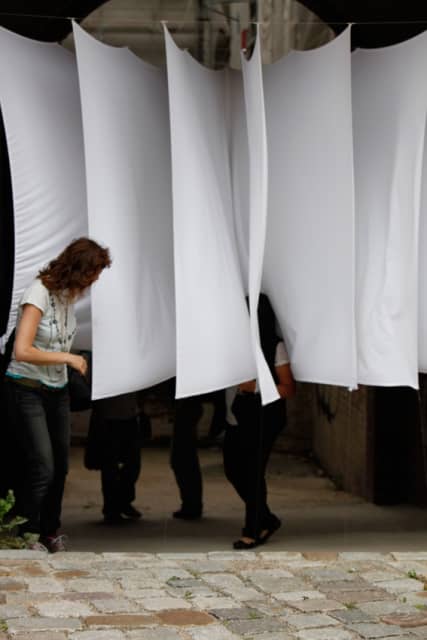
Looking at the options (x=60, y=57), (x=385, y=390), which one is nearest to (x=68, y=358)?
(x=60, y=57)

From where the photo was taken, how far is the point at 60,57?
6.31m

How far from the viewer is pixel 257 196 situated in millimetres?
5875

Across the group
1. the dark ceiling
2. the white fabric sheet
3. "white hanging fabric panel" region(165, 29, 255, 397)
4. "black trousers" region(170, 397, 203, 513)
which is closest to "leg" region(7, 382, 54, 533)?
"white hanging fabric panel" region(165, 29, 255, 397)

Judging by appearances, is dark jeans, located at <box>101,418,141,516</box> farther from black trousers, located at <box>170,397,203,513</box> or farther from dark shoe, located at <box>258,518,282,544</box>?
dark shoe, located at <box>258,518,282,544</box>

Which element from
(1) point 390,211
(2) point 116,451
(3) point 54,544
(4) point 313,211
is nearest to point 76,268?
(4) point 313,211

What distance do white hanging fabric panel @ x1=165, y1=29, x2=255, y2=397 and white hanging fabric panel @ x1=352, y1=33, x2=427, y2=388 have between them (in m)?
0.68

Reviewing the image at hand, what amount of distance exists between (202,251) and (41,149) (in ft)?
3.37

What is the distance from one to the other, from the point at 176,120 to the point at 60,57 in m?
0.83

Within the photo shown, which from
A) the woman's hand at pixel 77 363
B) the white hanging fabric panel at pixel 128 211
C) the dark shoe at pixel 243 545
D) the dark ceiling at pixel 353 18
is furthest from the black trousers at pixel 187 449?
the dark ceiling at pixel 353 18

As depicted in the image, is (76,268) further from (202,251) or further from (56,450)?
(56,450)

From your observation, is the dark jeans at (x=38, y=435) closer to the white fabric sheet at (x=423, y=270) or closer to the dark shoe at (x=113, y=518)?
the dark shoe at (x=113, y=518)

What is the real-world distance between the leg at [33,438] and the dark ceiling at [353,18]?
1.96m

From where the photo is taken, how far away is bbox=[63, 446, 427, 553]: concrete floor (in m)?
6.71

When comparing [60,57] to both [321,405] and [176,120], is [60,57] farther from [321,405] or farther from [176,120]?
[321,405]
